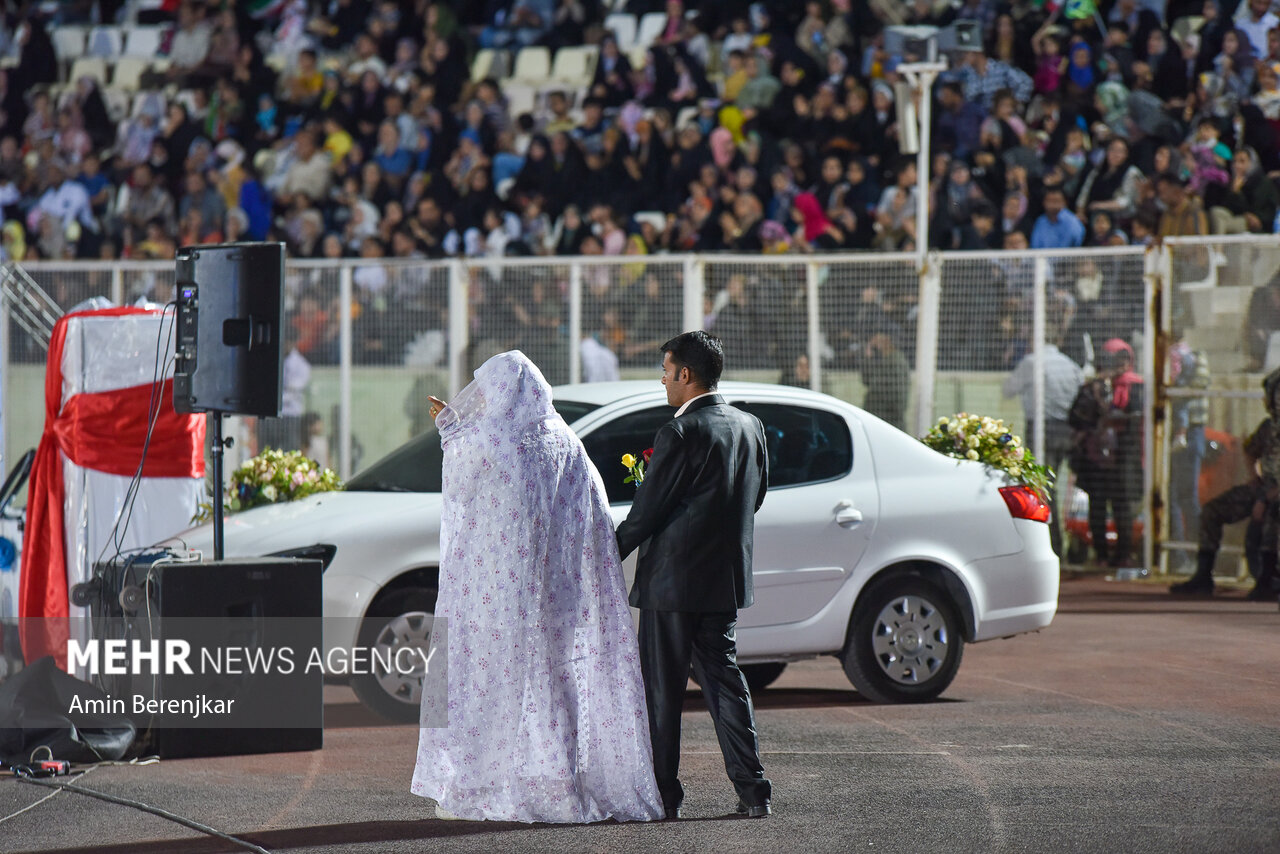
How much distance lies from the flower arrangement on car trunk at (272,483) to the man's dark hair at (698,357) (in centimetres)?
363

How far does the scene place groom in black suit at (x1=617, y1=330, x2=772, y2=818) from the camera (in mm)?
6434

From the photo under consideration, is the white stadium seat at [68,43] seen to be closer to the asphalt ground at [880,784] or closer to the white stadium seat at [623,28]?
the white stadium seat at [623,28]

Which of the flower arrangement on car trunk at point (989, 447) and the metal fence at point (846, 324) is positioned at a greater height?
the metal fence at point (846, 324)

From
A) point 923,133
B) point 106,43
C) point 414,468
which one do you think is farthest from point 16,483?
point 106,43

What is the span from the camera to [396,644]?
28.2 ft

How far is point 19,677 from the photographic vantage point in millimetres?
7773

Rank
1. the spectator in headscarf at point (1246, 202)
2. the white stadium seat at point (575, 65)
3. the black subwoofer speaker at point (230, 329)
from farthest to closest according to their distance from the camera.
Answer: the white stadium seat at point (575, 65) → the spectator in headscarf at point (1246, 202) → the black subwoofer speaker at point (230, 329)

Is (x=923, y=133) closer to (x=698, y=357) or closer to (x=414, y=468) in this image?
(x=414, y=468)

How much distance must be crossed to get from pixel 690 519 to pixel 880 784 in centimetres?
161

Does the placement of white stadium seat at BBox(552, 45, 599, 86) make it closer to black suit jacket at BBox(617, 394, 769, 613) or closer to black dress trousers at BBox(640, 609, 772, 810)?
black suit jacket at BBox(617, 394, 769, 613)

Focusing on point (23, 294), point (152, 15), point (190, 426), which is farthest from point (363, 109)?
point (190, 426)

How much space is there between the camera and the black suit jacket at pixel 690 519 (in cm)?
642

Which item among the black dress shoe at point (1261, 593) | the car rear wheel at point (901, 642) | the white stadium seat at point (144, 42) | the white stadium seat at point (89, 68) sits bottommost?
the black dress shoe at point (1261, 593)

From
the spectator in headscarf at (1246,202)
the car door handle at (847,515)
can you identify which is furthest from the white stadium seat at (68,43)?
the car door handle at (847,515)
